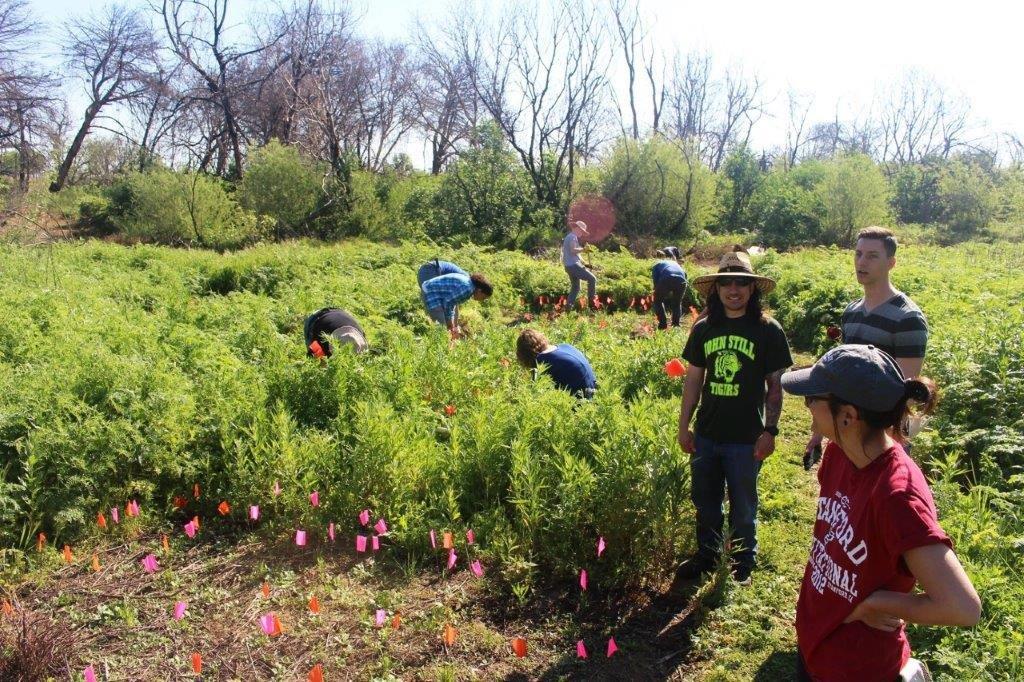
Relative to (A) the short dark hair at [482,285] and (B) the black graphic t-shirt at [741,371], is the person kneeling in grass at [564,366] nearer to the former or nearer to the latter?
(B) the black graphic t-shirt at [741,371]

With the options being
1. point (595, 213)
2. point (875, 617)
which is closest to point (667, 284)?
point (875, 617)

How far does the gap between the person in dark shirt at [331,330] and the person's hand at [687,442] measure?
3516 millimetres

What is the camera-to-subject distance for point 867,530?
187 centimetres

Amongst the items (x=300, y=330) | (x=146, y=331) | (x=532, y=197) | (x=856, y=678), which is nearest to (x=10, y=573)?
(x=146, y=331)

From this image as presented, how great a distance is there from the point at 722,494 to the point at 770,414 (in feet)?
1.79

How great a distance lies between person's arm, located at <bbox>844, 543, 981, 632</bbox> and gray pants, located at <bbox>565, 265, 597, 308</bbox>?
34.1ft

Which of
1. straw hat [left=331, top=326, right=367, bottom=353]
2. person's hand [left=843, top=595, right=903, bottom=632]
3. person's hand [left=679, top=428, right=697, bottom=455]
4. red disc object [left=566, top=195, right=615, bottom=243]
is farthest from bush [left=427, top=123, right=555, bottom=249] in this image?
person's hand [left=843, top=595, right=903, bottom=632]

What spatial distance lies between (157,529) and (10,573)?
0.79 m

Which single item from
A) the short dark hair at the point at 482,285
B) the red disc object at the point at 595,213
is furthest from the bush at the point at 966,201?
the short dark hair at the point at 482,285

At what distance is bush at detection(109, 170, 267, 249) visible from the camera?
25.0 m

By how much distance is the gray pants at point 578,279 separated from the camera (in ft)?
39.4

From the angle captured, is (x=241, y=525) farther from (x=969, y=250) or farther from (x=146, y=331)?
(x=969, y=250)

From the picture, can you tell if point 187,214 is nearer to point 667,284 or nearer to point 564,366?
point 667,284

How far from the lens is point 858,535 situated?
1.91 m
